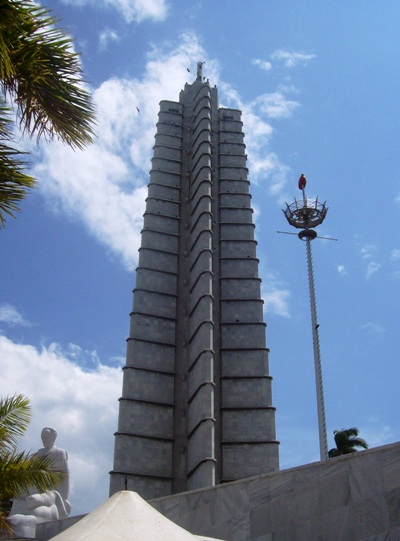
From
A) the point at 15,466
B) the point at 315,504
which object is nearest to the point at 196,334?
the point at 315,504

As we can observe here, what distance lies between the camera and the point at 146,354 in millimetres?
30203

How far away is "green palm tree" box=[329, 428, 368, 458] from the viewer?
27.2 meters

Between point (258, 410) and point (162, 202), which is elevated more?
point (162, 202)

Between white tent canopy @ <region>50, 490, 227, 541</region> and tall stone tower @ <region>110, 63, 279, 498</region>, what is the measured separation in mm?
18730

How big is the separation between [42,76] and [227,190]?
28.6 meters

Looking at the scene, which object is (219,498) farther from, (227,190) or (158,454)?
(227,190)

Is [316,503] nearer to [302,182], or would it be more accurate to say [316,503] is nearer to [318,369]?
[318,369]

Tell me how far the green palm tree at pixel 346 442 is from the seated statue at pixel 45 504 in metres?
15.4

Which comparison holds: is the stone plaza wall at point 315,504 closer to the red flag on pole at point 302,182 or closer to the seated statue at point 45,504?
the seated statue at point 45,504

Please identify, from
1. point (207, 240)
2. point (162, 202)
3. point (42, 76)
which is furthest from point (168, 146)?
point (42, 76)

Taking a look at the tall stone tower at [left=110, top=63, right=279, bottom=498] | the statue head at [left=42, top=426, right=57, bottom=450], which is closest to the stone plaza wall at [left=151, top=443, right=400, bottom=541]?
the statue head at [left=42, top=426, right=57, bottom=450]

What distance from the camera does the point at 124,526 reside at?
6.16 meters

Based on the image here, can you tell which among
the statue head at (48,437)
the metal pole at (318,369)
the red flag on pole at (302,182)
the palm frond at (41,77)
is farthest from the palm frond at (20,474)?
the red flag on pole at (302,182)

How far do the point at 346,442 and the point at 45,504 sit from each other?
16.2 m
